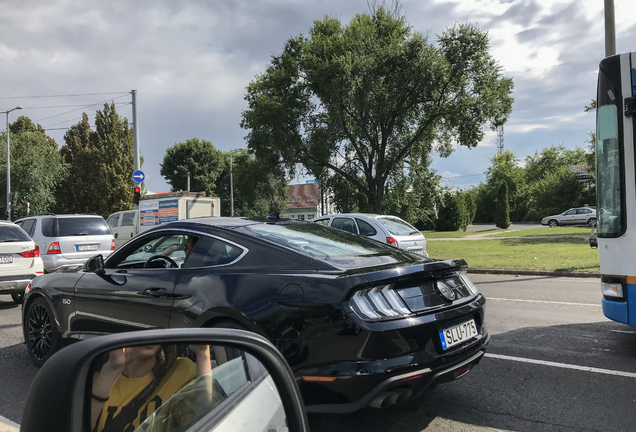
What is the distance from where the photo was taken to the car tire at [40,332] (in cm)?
469

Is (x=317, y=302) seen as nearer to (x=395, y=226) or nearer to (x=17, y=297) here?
(x=395, y=226)

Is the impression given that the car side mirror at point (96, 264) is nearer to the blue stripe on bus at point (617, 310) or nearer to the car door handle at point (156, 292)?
the car door handle at point (156, 292)

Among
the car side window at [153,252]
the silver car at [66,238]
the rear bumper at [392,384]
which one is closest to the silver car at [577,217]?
the silver car at [66,238]

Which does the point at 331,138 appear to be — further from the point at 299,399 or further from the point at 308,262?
the point at 299,399

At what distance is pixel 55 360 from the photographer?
41.3 inches

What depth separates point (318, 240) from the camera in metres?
3.85

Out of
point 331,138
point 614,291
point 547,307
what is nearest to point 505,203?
point 331,138

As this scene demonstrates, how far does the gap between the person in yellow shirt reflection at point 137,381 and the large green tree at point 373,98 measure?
24576 mm

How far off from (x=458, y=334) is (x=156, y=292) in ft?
7.32

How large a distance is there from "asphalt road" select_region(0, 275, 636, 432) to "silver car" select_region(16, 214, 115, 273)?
16.5 ft

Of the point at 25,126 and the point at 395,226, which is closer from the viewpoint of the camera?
the point at 395,226

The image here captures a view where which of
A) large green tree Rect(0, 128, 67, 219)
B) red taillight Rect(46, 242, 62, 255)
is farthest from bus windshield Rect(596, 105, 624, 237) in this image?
large green tree Rect(0, 128, 67, 219)

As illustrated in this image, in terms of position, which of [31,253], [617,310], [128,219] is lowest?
[617,310]

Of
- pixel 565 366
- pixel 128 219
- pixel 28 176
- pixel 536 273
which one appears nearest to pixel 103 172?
pixel 28 176
